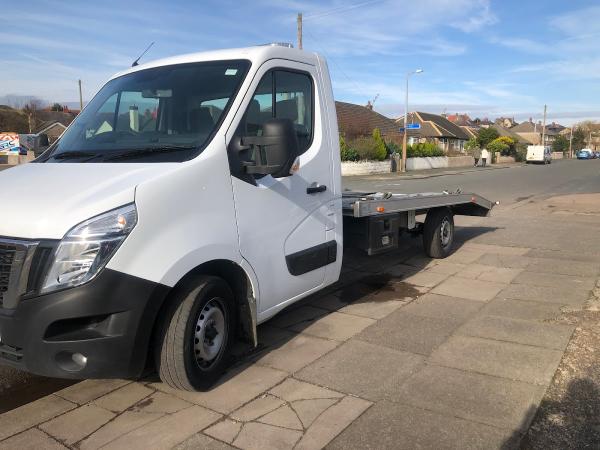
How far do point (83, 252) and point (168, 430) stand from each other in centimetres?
119

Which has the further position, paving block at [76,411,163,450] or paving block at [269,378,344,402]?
paving block at [269,378,344,402]

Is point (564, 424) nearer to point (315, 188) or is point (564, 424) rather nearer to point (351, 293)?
point (315, 188)

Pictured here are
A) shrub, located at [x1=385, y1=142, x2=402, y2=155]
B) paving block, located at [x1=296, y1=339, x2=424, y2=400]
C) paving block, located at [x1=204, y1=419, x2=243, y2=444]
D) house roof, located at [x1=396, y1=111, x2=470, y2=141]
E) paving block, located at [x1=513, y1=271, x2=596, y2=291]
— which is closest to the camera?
paving block, located at [x1=204, y1=419, x2=243, y2=444]

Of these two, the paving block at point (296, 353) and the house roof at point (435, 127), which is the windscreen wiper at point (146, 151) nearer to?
the paving block at point (296, 353)

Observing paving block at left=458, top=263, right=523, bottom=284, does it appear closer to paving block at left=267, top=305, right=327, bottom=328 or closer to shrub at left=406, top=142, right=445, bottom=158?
paving block at left=267, top=305, right=327, bottom=328

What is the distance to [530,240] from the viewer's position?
9.41 m

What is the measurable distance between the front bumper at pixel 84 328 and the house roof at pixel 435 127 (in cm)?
6581

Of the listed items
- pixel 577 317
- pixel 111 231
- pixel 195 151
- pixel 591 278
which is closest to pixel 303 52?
pixel 195 151

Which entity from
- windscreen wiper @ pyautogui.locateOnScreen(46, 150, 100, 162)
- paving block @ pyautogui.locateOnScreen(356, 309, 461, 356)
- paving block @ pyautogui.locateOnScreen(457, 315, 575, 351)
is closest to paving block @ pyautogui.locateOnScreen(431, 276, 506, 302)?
paving block @ pyautogui.locateOnScreen(457, 315, 575, 351)

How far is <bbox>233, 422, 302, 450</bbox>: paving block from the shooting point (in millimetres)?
2959

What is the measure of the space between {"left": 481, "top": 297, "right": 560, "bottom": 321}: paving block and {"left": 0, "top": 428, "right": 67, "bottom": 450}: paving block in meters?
4.03

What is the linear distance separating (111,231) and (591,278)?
239 inches

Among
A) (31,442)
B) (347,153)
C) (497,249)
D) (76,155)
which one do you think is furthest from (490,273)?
(347,153)

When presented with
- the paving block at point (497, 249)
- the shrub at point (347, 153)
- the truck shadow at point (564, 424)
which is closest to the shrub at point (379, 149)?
the shrub at point (347, 153)
